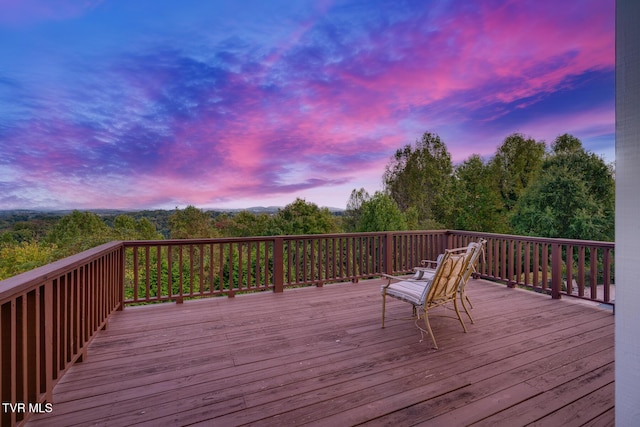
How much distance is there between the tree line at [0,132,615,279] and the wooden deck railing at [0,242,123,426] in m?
14.1

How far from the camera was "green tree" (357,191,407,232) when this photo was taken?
15578mm

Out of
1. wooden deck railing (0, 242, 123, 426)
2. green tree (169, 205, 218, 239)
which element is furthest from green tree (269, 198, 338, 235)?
wooden deck railing (0, 242, 123, 426)

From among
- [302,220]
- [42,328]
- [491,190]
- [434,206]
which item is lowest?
[42,328]

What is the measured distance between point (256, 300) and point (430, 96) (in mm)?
7052

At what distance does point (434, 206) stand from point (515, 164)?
6.09 m

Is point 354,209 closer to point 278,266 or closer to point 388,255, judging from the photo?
point 388,255

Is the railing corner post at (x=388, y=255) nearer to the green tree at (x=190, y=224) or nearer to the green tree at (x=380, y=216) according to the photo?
the green tree at (x=380, y=216)

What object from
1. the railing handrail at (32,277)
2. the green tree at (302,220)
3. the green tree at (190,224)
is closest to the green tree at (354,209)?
the green tree at (302,220)

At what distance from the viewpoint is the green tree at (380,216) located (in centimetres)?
1558

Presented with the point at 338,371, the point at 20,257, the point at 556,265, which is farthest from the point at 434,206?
the point at 20,257

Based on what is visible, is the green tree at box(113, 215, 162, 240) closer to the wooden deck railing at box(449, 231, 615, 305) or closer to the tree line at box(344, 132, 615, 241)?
the tree line at box(344, 132, 615, 241)

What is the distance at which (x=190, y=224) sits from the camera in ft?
75.2

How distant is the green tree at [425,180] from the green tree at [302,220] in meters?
4.49

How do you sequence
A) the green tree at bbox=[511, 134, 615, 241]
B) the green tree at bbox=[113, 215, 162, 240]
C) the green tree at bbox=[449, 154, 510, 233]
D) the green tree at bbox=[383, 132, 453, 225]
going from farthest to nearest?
1. the green tree at bbox=[449, 154, 510, 233]
2. the green tree at bbox=[383, 132, 453, 225]
3. the green tree at bbox=[113, 215, 162, 240]
4. the green tree at bbox=[511, 134, 615, 241]
